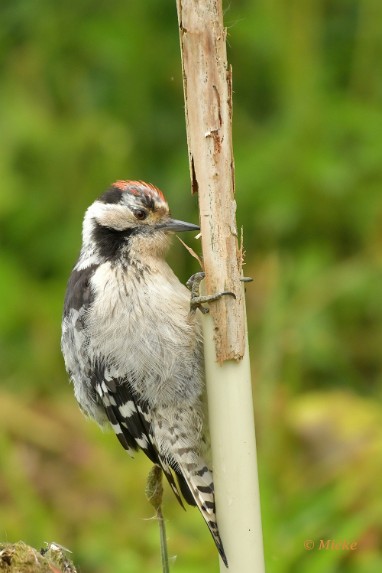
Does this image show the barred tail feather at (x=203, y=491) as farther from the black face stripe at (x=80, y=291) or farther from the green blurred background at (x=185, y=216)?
the green blurred background at (x=185, y=216)

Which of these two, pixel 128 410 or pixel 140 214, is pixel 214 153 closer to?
pixel 140 214

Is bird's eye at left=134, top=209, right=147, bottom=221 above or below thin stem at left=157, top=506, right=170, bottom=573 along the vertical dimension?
above

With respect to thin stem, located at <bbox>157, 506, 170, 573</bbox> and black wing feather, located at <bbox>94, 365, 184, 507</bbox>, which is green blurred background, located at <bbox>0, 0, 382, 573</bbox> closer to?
black wing feather, located at <bbox>94, 365, 184, 507</bbox>

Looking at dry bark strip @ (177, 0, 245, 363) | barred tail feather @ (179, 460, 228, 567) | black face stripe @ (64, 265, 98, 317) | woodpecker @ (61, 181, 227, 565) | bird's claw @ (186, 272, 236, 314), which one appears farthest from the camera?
black face stripe @ (64, 265, 98, 317)

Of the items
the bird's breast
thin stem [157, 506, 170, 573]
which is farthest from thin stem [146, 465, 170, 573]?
the bird's breast

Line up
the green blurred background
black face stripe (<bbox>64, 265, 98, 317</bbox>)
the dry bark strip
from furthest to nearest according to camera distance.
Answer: the green blurred background, black face stripe (<bbox>64, 265, 98, 317</bbox>), the dry bark strip

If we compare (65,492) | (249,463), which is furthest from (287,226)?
(249,463)

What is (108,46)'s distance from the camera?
18.0ft

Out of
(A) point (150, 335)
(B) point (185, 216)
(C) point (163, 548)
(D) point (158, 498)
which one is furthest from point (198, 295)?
(B) point (185, 216)

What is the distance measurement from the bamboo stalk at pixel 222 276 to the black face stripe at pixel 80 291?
0.92m

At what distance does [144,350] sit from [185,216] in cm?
231

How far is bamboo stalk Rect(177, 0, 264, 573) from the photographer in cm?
226

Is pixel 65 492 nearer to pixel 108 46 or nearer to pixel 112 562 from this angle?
pixel 112 562

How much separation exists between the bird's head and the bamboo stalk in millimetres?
915
